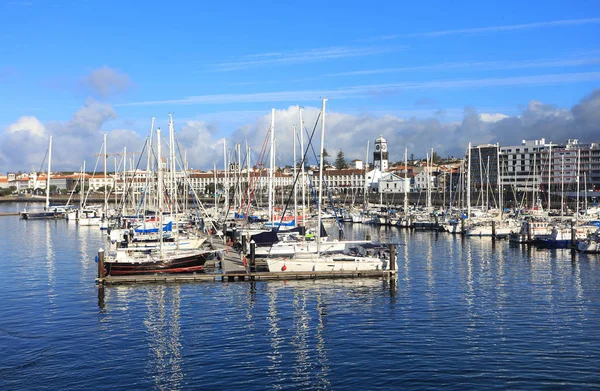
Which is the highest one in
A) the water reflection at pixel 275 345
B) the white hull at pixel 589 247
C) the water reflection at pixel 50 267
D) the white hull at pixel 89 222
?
the white hull at pixel 89 222

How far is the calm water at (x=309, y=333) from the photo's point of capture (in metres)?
19.8

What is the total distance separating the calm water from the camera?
1978 centimetres

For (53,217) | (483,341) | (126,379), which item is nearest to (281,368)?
(126,379)

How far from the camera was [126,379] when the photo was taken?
19.7 m

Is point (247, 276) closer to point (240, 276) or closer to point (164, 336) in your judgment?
point (240, 276)

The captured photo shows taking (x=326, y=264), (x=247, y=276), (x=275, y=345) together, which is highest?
(x=326, y=264)

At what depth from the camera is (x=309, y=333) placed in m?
24.8

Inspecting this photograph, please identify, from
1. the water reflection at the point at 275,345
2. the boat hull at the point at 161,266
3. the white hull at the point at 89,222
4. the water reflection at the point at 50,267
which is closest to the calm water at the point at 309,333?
the water reflection at the point at 275,345

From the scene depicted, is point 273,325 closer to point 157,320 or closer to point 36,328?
point 157,320

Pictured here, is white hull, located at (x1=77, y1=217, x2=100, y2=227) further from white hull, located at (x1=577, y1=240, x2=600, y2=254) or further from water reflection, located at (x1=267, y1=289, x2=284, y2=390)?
water reflection, located at (x1=267, y1=289, x2=284, y2=390)

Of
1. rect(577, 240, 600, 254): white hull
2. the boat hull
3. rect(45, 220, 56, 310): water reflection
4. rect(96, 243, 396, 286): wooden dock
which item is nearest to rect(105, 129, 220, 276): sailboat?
the boat hull

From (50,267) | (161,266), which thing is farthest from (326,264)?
(50,267)

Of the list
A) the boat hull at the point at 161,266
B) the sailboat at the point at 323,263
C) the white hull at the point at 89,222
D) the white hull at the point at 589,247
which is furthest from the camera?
the white hull at the point at 89,222

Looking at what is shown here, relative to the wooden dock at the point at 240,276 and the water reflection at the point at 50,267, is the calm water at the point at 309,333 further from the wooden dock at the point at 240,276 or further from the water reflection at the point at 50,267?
the wooden dock at the point at 240,276
